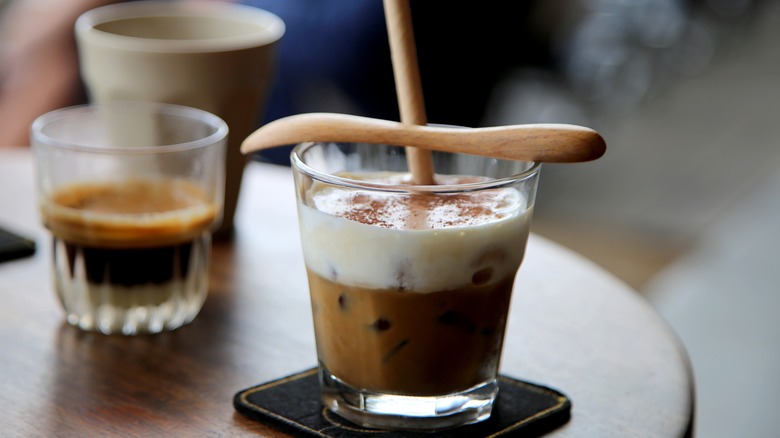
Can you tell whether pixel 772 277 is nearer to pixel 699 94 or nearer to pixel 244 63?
pixel 244 63

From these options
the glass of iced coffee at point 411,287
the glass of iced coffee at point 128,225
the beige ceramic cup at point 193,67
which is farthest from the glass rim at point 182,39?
the glass of iced coffee at point 411,287

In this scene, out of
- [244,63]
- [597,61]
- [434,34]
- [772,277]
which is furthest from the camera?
[597,61]

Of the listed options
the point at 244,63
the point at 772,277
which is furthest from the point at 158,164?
the point at 772,277

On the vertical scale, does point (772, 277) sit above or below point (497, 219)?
below

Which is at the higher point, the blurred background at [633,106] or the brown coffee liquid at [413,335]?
the brown coffee liquid at [413,335]

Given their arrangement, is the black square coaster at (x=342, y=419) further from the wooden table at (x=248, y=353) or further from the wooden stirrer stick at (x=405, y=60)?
the wooden stirrer stick at (x=405, y=60)

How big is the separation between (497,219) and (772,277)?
109 cm

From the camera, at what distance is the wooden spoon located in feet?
2.06

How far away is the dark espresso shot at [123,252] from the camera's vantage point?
33.4 inches

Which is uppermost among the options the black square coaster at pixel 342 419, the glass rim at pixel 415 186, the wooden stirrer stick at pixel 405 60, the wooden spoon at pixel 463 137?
the wooden stirrer stick at pixel 405 60

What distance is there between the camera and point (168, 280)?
87 cm

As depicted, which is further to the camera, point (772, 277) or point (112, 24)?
point (772, 277)

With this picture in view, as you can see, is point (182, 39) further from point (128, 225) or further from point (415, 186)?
point (415, 186)

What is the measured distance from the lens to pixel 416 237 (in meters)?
0.63
